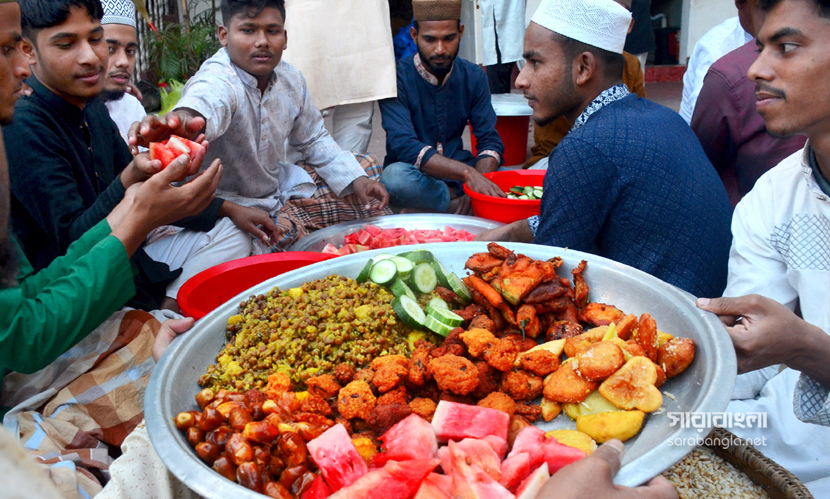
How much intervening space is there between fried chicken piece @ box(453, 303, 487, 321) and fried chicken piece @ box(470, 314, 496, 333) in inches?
2.4

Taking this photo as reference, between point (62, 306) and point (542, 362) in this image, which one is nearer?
point (542, 362)

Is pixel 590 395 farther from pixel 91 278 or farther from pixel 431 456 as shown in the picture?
pixel 91 278

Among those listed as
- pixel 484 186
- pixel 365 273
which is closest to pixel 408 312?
pixel 365 273

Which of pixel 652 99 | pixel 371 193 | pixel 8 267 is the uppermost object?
pixel 8 267

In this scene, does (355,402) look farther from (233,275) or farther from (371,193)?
(371,193)

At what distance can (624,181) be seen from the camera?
2684 millimetres

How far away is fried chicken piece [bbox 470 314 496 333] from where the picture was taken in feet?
6.88

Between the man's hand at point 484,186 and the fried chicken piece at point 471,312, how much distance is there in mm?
2256

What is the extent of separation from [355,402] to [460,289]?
74cm

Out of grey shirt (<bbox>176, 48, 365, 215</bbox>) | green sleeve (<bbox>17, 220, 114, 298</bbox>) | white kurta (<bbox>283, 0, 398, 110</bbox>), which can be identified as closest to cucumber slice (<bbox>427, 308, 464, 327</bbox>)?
green sleeve (<bbox>17, 220, 114, 298</bbox>)

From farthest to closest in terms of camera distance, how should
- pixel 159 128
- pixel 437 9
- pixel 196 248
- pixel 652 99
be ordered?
pixel 652 99
pixel 437 9
pixel 196 248
pixel 159 128

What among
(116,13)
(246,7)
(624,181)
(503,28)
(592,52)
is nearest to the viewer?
(624,181)

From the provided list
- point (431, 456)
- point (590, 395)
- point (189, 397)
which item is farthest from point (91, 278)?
point (590, 395)

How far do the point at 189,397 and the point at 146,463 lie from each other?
25 centimetres
